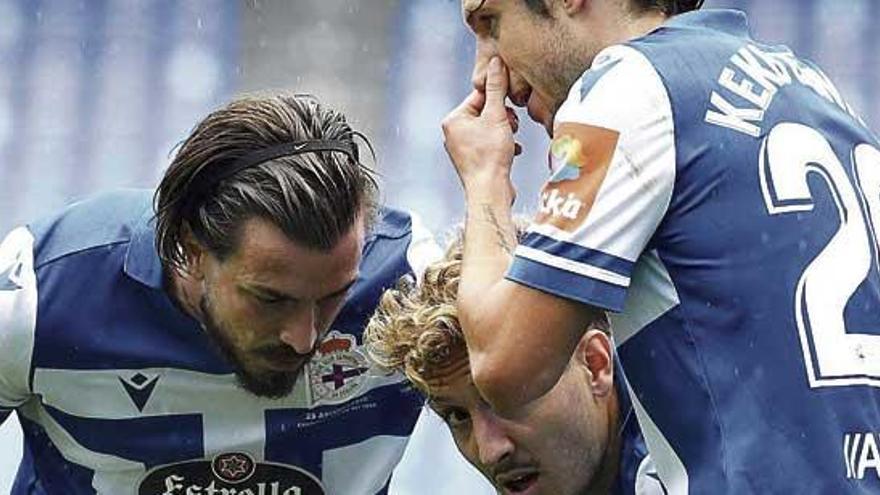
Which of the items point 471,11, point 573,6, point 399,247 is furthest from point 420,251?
point 573,6

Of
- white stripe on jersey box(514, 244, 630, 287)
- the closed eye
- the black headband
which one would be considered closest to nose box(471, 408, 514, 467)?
the closed eye

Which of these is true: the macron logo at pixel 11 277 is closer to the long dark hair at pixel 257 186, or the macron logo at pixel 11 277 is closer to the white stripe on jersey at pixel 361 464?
the long dark hair at pixel 257 186

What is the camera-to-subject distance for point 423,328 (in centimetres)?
301

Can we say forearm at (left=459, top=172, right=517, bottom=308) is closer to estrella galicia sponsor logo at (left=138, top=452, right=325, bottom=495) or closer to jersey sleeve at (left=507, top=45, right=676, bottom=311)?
jersey sleeve at (left=507, top=45, right=676, bottom=311)

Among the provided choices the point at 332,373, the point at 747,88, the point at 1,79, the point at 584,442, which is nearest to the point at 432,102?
the point at 1,79

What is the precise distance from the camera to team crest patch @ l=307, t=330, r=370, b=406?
3250 millimetres

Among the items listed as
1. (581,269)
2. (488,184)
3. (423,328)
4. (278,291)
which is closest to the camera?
(581,269)

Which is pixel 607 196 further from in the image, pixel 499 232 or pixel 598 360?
pixel 598 360

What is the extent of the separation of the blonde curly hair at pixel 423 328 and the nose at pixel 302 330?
91mm

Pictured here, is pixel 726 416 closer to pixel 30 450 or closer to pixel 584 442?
pixel 584 442

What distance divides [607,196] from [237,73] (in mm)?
3456

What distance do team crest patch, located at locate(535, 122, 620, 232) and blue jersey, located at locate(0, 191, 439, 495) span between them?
117 cm

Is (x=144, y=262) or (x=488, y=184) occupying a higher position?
(x=488, y=184)

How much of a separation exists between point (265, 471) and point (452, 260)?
0.51 metres
